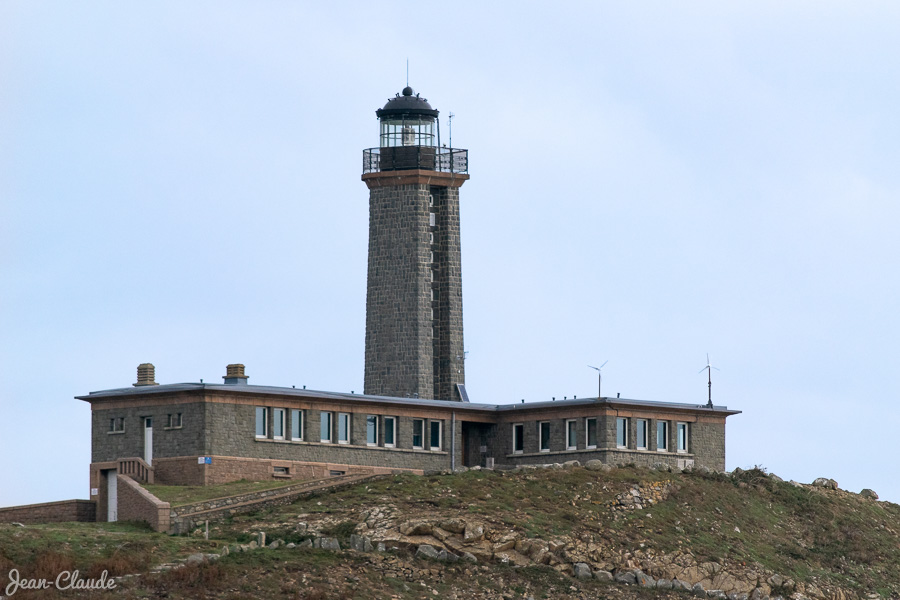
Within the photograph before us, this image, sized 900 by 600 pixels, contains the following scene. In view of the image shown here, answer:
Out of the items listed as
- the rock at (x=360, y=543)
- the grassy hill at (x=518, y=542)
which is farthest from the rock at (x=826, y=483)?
the rock at (x=360, y=543)

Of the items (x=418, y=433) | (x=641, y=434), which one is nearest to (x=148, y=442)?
(x=418, y=433)

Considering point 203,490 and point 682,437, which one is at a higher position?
point 682,437

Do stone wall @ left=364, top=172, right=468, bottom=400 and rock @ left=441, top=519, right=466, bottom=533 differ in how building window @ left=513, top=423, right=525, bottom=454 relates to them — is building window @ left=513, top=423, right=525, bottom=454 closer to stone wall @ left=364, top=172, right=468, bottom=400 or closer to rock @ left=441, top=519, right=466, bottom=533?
stone wall @ left=364, top=172, right=468, bottom=400

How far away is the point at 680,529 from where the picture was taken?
213 feet

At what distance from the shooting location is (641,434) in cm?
7525

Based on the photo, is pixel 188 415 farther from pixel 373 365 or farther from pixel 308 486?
pixel 373 365

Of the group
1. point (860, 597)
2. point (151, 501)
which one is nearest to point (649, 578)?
point (860, 597)

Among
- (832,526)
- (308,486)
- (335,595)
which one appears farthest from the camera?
(832,526)

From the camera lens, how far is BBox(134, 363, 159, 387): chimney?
74500 mm

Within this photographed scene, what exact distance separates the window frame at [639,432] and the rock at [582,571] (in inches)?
589

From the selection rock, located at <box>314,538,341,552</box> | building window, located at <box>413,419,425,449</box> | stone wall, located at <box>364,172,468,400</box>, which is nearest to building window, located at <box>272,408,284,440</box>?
building window, located at <box>413,419,425,449</box>

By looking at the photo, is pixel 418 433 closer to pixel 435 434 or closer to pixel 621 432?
pixel 435 434

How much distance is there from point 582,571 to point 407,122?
29.6 meters

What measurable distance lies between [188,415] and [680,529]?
58.6ft
